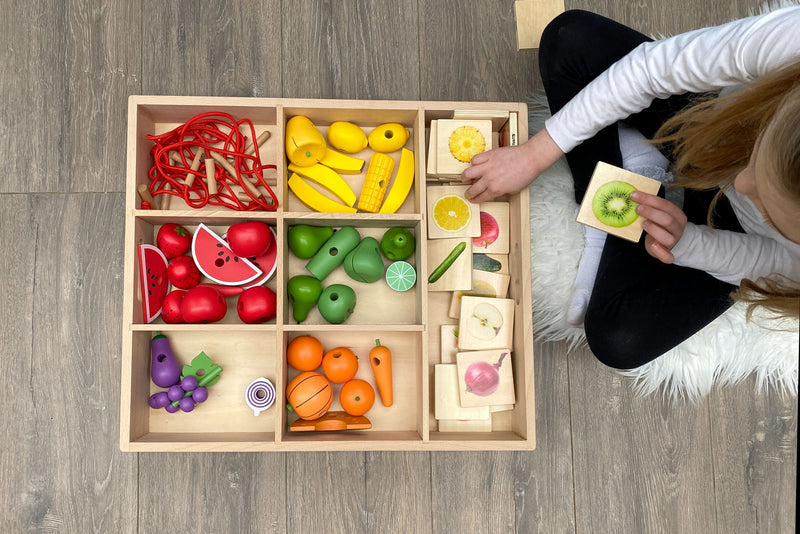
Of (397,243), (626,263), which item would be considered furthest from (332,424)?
(626,263)

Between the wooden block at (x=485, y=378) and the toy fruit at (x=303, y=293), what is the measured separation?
230 millimetres

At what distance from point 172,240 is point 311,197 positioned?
0.69ft

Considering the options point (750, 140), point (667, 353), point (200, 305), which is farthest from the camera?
point (667, 353)

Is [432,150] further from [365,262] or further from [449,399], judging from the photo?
[449,399]

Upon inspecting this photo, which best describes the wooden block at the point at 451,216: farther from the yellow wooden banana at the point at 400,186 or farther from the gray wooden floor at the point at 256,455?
the gray wooden floor at the point at 256,455

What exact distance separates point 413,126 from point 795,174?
0.52m

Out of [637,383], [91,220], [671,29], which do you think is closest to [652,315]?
[637,383]

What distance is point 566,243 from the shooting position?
3.01 feet

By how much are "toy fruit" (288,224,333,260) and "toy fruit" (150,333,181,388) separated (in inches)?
9.1

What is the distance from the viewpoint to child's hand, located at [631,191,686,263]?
743 mm

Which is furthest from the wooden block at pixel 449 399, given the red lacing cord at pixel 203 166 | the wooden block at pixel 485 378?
the red lacing cord at pixel 203 166

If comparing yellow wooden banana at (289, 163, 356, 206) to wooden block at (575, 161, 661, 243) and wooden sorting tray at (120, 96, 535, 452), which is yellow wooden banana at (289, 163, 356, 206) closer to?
wooden sorting tray at (120, 96, 535, 452)

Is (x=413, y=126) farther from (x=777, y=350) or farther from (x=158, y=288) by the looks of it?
(x=777, y=350)

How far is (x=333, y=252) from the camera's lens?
2.81ft
